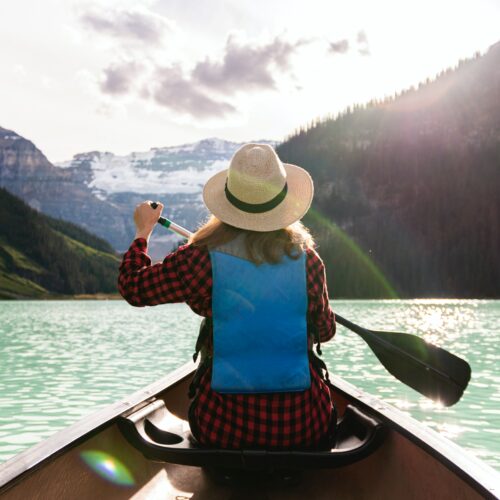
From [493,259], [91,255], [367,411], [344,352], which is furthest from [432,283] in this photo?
[367,411]

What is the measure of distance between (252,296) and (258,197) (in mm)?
512

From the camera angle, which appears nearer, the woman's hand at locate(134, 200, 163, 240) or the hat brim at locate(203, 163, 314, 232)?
the hat brim at locate(203, 163, 314, 232)

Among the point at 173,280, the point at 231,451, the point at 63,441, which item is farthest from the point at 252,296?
the point at 63,441

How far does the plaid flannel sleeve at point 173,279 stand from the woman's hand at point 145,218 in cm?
32

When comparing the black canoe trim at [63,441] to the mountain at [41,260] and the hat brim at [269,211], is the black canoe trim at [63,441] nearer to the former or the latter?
the hat brim at [269,211]

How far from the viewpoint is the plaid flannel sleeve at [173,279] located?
313 centimetres

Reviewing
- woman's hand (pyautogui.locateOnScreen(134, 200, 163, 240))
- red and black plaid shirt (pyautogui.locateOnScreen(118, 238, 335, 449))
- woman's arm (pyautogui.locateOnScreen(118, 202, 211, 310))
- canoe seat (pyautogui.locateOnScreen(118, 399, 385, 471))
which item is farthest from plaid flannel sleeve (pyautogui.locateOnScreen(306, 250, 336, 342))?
woman's hand (pyautogui.locateOnScreen(134, 200, 163, 240))

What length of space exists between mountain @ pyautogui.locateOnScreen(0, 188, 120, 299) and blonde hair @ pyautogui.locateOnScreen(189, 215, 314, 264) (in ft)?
452

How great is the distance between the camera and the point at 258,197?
320cm

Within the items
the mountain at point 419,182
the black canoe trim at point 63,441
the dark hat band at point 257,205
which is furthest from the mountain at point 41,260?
the dark hat band at point 257,205

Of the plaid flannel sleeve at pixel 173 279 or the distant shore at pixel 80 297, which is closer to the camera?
the plaid flannel sleeve at pixel 173 279

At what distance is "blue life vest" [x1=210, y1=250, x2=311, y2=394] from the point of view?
310 cm

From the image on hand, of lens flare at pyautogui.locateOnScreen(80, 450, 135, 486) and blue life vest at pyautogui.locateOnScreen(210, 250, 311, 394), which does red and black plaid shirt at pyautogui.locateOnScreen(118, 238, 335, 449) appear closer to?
blue life vest at pyautogui.locateOnScreen(210, 250, 311, 394)

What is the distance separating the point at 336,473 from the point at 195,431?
1.18 meters
